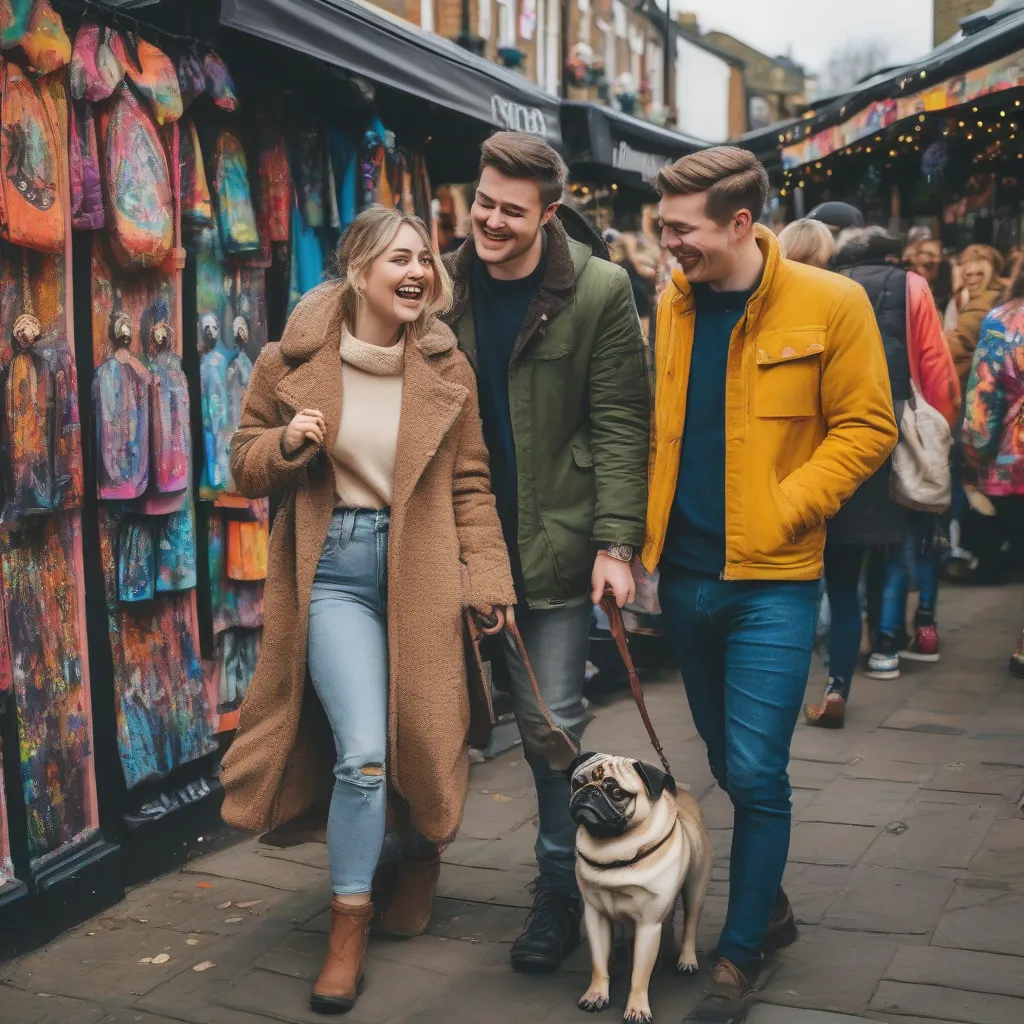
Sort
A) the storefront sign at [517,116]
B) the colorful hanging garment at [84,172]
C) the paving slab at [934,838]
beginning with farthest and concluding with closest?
the storefront sign at [517,116]
the paving slab at [934,838]
the colorful hanging garment at [84,172]

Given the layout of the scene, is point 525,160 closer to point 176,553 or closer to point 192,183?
point 192,183

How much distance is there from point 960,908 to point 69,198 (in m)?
3.32

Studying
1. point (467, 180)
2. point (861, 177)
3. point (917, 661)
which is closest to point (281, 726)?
point (467, 180)

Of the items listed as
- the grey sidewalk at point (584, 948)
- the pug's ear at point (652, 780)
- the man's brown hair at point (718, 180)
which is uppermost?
the man's brown hair at point (718, 180)

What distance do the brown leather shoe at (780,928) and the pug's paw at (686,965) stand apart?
24 cm

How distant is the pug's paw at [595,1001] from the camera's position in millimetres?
3438

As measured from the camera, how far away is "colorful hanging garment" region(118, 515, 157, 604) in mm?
4391

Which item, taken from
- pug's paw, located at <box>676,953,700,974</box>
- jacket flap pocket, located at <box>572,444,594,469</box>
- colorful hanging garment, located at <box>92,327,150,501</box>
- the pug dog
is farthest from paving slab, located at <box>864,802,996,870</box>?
colorful hanging garment, located at <box>92,327,150,501</box>

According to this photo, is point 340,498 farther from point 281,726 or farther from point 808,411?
point 808,411

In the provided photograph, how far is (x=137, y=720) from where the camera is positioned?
14.7 feet

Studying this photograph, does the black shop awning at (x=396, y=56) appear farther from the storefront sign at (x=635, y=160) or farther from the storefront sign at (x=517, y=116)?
the storefront sign at (x=635, y=160)

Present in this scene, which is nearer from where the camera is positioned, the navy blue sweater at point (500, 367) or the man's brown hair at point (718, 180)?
the man's brown hair at point (718, 180)

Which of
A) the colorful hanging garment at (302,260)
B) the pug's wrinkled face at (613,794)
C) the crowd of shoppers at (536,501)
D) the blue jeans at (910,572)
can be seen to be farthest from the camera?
the blue jeans at (910,572)

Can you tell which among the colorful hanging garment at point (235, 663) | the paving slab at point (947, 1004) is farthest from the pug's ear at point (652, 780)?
the colorful hanging garment at point (235, 663)
